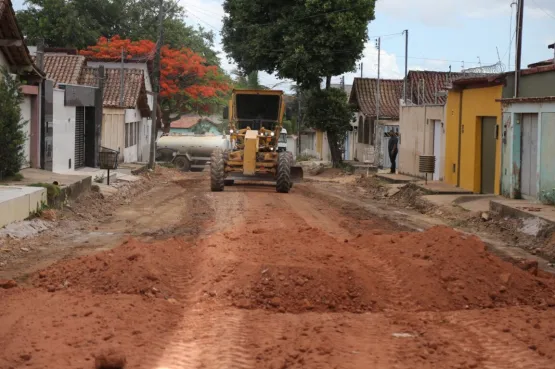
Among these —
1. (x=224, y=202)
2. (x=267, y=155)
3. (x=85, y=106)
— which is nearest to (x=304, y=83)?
(x=85, y=106)

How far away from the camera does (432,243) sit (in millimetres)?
12406

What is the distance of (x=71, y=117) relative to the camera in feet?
101

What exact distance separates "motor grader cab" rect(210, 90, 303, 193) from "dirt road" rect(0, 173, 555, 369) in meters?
10.8

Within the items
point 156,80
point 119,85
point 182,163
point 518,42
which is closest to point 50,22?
point 119,85

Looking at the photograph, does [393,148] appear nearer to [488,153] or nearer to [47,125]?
[488,153]

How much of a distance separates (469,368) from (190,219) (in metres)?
11.8

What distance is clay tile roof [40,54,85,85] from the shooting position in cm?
3950

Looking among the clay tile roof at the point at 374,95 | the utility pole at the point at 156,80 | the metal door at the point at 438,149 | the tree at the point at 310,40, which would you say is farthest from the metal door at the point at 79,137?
the clay tile roof at the point at 374,95

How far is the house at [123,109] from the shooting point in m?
40.7

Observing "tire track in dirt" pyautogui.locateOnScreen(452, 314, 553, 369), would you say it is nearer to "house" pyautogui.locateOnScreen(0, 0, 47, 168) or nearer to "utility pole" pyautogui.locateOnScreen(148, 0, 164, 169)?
"house" pyautogui.locateOnScreen(0, 0, 47, 168)

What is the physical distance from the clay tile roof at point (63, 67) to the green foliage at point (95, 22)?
14.4m

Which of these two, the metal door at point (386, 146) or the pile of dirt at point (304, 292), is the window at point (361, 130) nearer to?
the metal door at point (386, 146)

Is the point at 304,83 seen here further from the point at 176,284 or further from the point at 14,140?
the point at 176,284

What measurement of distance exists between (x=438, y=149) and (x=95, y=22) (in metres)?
36.0
